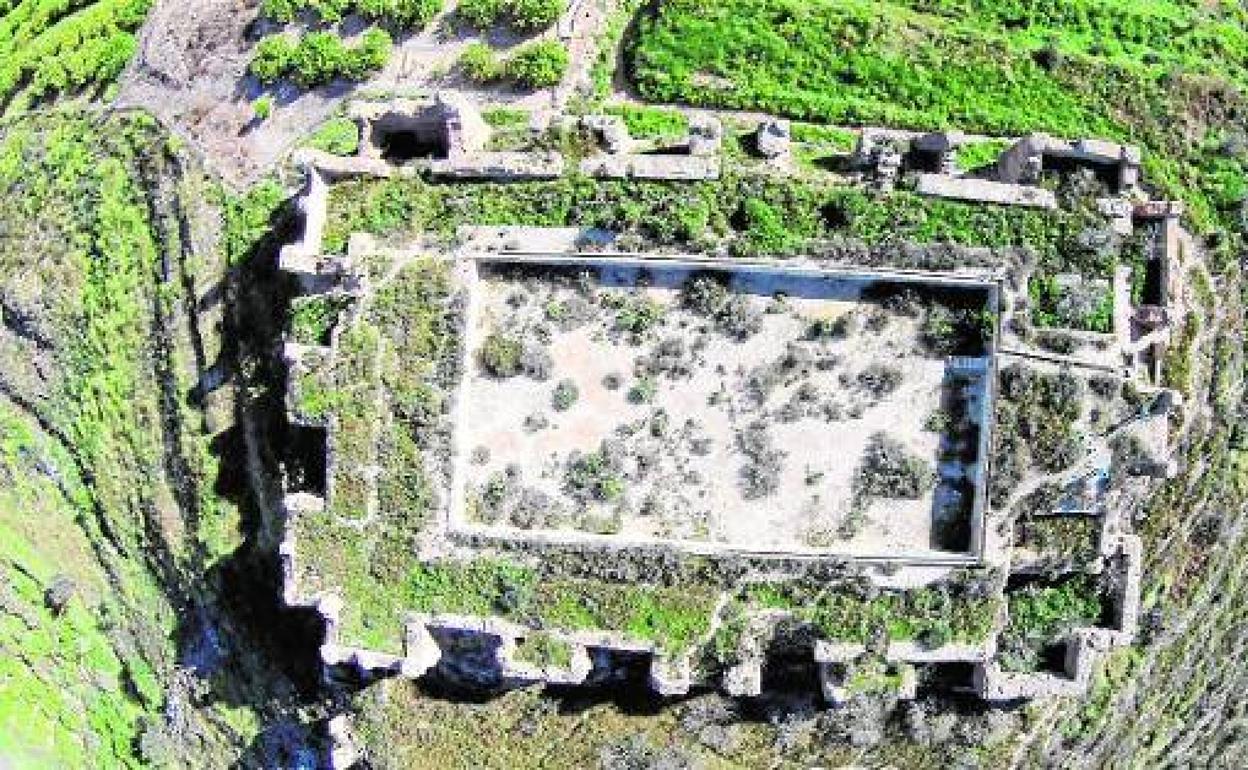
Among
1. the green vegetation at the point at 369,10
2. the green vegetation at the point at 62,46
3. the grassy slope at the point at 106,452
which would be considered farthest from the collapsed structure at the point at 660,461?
the green vegetation at the point at 62,46

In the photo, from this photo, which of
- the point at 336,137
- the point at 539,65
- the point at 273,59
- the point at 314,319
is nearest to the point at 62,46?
the point at 273,59

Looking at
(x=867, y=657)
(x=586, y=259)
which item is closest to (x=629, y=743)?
(x=867, y=657)

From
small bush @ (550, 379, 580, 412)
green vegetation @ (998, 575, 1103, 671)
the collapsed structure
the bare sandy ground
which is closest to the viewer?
the collapsed structure

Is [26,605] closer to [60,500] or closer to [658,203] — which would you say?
→ [60,500]

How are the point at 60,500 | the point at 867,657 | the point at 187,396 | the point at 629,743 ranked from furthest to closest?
the point at 60,500, the point at 187,396, the point at 629,743, the point at 867,657

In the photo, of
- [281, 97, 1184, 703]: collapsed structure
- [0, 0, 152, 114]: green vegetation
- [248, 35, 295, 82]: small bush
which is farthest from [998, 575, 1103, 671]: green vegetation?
[0, 0, 152, 114]: green vegetation

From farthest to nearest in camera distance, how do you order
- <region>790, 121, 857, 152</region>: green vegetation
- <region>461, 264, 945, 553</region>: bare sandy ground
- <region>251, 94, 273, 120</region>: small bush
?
1. <region>251, 94, 273, 120</region>: small bush
2. <region>790, 121, 857, 152</region>: green vegetation
3. <region>461, 264, 945, 553</region>: bare sandy ground

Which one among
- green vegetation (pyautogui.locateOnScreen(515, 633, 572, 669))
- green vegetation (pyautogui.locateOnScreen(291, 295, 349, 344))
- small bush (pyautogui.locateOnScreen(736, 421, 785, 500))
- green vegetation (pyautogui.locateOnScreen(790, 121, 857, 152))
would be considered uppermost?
green vegetation (pyautogui.locateOnScreen(790, 121, 857, 152))

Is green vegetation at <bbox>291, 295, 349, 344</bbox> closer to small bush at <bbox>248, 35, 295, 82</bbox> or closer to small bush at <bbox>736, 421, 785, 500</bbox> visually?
small bush at <bbox>248, 35, 295, 82</bbox>
